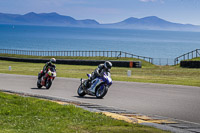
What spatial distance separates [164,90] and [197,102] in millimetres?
4250

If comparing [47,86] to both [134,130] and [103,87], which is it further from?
[134,130]

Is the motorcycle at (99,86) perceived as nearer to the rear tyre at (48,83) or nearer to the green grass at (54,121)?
the green grass at (54,121)

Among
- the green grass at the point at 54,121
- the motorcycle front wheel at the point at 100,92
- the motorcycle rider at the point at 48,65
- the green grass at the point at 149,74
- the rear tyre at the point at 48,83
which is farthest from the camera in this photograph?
the green grass at the point at 149,74

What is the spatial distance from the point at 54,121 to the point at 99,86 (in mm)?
6280

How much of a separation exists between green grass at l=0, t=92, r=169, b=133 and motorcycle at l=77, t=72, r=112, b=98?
3.40 metres

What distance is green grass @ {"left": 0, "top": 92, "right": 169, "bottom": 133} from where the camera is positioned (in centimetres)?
859

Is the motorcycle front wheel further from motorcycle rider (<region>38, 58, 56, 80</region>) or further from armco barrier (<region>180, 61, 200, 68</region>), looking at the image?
armco barrier (<region>180, 61, 200, 68</region>)

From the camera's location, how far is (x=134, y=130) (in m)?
8.64

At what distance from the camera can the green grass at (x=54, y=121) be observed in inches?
338

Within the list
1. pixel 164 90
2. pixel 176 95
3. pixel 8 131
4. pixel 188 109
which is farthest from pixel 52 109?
pixel 164 90

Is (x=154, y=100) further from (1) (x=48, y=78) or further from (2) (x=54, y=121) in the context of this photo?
(1) (x=48, y=78)

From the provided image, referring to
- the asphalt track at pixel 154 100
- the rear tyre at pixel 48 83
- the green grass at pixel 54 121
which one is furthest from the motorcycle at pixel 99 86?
the rear tyre at pixel 48 83

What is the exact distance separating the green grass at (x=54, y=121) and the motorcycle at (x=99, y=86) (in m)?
3.40

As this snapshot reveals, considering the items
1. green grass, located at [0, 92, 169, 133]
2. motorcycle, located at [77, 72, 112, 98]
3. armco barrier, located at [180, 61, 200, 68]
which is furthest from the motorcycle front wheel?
armco barrier, located at [180, 61, 200, 68]
